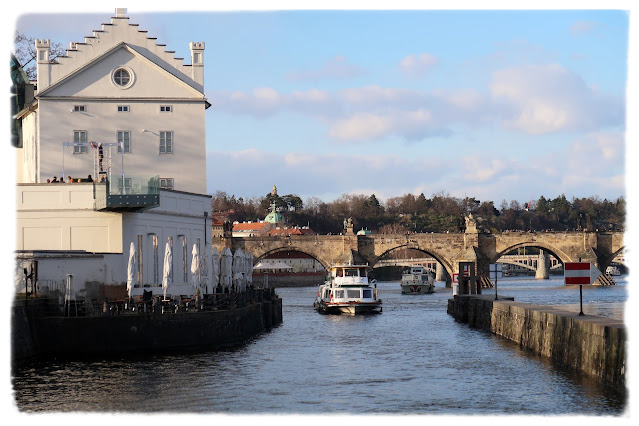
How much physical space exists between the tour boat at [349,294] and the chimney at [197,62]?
2229cm

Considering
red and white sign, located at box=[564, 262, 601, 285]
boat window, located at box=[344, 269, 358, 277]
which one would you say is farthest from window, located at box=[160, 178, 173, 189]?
red and white sign, located at box=[564, 262, 601, 285]

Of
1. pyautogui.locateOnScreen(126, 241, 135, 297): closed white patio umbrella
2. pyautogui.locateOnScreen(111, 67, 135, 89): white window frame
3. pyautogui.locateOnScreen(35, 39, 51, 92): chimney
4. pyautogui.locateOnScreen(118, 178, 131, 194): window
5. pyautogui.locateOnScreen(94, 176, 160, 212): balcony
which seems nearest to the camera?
pyautogui.locateOnScreen(126, 241, 135, 297): closed white patio umbrella

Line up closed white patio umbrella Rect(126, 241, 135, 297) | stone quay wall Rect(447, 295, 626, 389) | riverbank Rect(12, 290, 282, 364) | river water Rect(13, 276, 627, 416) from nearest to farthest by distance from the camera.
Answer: river water Rect(13, 276, 627, 416)
stone quay wall Rect(447, 295, 626, 389)
riverbank Rect(12, 290, 282, 364)
closed white patio umbrella Rect(126, 241, 135, 297)

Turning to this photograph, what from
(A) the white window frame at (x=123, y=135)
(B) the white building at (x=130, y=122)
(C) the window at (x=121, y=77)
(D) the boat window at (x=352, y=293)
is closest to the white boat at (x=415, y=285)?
(D) the boat window at (x=352, y=293)

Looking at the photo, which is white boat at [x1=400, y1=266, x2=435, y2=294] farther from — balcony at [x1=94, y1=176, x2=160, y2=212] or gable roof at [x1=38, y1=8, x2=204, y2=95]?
balcony at [x1=94, y1=176, x2=160, y2=212]

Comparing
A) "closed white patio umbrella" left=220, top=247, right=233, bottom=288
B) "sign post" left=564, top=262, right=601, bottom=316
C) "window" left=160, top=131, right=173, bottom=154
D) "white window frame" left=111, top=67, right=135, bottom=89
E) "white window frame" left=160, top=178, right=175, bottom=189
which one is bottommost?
"closed white patio umbrella" left=220, top=247, right=233, bottom=288

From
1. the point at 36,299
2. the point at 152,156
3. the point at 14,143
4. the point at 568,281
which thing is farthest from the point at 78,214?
the point at 568,281

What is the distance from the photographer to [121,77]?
52250 millimetres

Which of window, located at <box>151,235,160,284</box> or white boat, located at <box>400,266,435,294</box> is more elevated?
window, located at <box>151,235,160,284</box>

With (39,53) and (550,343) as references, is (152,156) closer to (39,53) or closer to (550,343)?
(39,53)

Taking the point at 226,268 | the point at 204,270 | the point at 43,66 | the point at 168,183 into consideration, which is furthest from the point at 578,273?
the point at 43,66

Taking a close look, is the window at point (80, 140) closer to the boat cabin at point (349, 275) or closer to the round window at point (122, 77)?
the round window at point (122, 77)

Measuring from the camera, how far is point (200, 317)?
41.4 m

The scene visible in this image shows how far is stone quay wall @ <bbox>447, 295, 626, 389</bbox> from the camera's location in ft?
91.8
